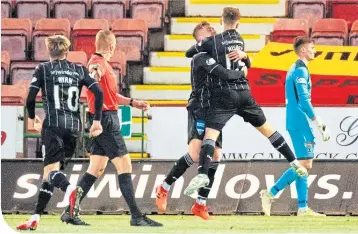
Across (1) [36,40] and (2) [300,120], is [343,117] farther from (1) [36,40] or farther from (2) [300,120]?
(1) [36,40]

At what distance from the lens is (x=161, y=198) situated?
11.0 m

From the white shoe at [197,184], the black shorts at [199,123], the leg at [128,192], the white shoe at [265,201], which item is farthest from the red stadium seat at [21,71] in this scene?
the white shoe at [197,184]

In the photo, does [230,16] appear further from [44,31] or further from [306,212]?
[44,31]

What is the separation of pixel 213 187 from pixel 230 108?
5.15 feet

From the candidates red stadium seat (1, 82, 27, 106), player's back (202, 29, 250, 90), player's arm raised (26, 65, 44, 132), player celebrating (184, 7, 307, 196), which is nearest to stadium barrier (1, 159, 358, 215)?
player celebrating (184, 7, 307, 196)

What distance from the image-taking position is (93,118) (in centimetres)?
1029

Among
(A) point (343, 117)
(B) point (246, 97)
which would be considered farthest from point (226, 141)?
(B) point (246, 97)

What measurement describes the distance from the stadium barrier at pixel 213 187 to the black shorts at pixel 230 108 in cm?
146

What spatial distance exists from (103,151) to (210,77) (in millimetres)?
1138

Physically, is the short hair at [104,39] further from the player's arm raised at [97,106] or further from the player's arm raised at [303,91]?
the player's arm raised at [303,91]

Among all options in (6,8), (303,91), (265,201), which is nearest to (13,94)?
(6,8)

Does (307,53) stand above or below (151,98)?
above

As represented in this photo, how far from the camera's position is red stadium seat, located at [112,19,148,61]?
1689 centimetres

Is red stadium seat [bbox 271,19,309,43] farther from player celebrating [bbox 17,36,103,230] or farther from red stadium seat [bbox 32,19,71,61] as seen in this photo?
player celebrating [bbox 17,36,103,230]
